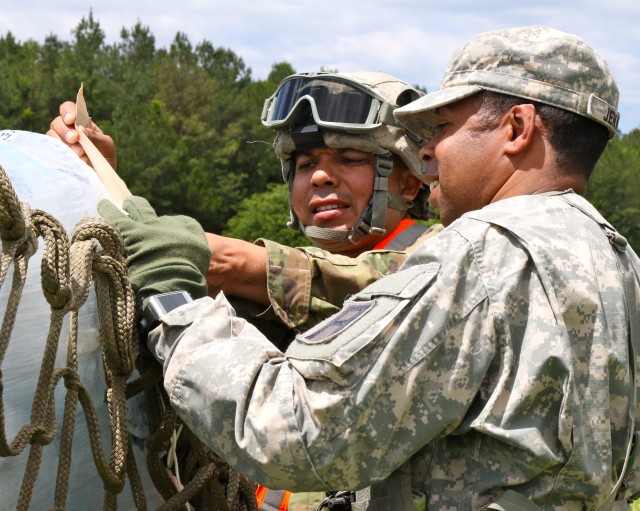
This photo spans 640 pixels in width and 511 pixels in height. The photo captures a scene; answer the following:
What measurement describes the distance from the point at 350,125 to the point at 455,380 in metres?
2.01

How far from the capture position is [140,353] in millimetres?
2891

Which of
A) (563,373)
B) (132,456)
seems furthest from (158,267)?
(563,373)

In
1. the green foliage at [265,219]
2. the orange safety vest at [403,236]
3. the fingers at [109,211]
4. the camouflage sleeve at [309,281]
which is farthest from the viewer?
the green foliage at [265,219]

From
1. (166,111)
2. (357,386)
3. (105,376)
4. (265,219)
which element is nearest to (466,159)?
(357,386)

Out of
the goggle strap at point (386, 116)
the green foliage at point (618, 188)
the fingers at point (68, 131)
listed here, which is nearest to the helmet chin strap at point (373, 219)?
the goggle strap at point (386, 116)

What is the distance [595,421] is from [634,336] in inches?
9.3

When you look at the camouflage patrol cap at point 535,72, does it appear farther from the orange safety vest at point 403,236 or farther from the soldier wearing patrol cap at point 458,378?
the orange safety vest at point 403,236

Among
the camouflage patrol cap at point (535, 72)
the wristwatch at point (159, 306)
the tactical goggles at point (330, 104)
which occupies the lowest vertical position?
the wristwatch at point (159, 306)

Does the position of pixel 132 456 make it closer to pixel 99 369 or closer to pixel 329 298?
pixel 99 369

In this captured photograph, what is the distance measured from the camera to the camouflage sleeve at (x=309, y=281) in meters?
3.47

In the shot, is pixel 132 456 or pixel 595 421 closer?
pixel 595 421

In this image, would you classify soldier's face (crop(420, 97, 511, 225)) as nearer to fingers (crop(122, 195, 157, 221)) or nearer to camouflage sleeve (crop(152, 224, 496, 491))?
camouflage sleeve (crop(152, 224, 496, 491))

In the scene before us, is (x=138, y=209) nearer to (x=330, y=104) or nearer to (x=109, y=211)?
(x=109, y=211)

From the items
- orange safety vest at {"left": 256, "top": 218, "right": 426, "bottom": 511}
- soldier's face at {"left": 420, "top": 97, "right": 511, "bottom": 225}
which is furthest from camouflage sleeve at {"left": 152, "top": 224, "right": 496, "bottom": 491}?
orange safety vest at {"left": 256, "top": 218, "right": 426, "bottom": 511}
